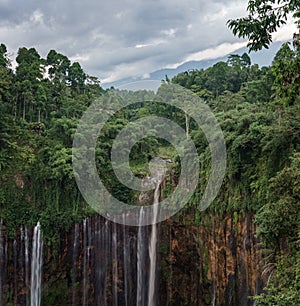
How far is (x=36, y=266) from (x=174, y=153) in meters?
7.27

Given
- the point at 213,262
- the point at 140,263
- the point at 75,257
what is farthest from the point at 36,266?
the point at 213,262

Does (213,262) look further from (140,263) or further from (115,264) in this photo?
(115,264)

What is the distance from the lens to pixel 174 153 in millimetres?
16875

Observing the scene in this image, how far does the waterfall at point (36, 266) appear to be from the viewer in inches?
528

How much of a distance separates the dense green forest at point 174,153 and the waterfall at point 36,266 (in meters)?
0.36

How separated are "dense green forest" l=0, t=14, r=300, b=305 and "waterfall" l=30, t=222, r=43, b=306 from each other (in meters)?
0.36

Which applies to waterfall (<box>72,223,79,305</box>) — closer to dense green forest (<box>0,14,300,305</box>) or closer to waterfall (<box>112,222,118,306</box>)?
dense green forest (<box>0,14,300,305</box>)

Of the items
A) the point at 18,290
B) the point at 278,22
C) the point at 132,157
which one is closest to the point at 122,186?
the point at 132,157

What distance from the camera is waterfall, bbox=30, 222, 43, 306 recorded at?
1341cm

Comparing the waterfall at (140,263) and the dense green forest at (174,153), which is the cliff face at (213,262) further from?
the waterfall at (140,263)

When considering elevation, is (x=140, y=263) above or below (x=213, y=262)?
below

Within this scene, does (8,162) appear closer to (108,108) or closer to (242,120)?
(108,108)

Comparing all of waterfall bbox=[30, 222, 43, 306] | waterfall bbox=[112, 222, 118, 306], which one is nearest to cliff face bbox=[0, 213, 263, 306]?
waterfall bbox=[112, 222, 118, 306]

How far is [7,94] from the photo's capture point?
16.4 metres
